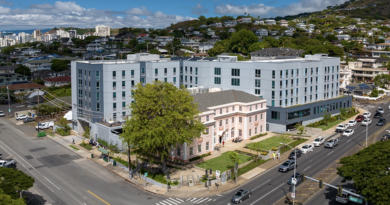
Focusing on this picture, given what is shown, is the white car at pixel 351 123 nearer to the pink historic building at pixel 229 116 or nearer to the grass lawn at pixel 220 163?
the pink historic building at pixel 229 116

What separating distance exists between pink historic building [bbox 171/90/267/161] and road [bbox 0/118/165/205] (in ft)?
67.4

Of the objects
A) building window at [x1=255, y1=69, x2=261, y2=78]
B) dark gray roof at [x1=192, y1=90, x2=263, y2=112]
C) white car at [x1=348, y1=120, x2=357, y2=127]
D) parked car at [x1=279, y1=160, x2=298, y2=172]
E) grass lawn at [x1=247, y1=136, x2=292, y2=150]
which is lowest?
parked car at [x1=279, y1=160, x2=298, y2=172]

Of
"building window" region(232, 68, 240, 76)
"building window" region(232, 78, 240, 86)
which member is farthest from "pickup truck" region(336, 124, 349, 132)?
"building window" region(232, 68, 240, 76)

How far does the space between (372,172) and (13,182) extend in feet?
147

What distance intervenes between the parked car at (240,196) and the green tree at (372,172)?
13364 mm

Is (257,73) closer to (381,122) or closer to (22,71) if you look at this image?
(381,122)

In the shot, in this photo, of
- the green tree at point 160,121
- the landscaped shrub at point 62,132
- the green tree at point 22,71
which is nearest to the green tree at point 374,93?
the green tree at point 160,121

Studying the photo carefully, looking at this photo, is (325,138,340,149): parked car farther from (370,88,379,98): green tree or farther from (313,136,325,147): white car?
(370,88,379,98): green tree

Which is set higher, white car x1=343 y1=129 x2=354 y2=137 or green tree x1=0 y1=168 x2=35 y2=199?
green tree x1=0 y1=168 x2=35 y2=199

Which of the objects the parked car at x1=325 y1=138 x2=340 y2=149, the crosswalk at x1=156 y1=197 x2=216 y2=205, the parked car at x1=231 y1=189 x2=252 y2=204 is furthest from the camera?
the parked car at x1=325 y1=138 x2=340 y2=149

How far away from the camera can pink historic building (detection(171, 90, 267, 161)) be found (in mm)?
71188

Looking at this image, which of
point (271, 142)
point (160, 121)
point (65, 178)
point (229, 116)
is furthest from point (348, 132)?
point (65, 178)

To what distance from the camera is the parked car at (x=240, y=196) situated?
4825 cm

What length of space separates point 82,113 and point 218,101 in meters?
34.8
